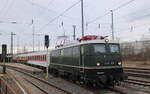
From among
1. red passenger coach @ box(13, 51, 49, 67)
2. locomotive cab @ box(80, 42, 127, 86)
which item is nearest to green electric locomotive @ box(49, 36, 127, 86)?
locomotive cab @ box(80, 42, 127, 86)

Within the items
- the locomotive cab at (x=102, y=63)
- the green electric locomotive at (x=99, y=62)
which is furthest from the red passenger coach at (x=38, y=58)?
the locomotive cab at (x=102, y=63)

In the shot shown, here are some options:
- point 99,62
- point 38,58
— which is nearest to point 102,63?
point 99,62

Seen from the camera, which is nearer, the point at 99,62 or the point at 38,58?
the point at 99,62

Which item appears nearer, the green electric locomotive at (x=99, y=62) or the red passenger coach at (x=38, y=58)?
the green electric locomotive at (x=99, y=62)

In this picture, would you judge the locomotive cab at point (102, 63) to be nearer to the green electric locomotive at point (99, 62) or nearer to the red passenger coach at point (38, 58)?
the green electric locomotive at point (99, 62)

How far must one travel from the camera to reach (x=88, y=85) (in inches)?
626

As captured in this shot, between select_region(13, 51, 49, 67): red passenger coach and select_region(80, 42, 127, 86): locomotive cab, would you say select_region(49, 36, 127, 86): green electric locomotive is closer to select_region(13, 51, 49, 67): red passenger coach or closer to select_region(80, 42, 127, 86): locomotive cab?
select_region(80, 42, 127, 86): locomotive cab

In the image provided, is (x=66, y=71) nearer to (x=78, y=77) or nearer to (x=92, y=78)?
(x=78, y=77)

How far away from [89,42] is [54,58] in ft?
32.1

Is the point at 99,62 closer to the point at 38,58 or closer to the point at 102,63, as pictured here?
the point at 102,63

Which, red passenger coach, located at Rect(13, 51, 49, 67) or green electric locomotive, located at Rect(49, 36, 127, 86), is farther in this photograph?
red passenger coach, located at Rect(13, 51, 49, 67)

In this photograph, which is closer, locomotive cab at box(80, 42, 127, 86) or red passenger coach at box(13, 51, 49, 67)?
locomotive cab at box(80, 42, 127, 86)

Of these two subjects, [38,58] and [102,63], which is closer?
[102,63]

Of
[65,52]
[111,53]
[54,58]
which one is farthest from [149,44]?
Result: [111,53]
